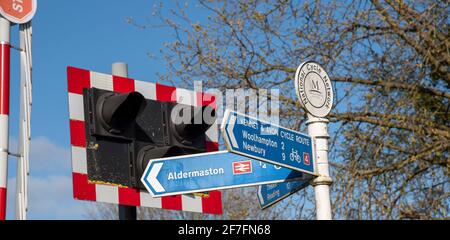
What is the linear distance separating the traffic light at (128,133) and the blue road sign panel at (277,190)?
523mm

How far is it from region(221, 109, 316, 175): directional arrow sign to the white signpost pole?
0.20ft

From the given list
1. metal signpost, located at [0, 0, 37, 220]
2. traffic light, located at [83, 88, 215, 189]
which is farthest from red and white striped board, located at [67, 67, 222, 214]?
metal signpost, located at [0, 0, 37, 220]

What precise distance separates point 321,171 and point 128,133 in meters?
1.08

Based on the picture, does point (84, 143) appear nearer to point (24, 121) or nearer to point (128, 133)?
point (128, 133)

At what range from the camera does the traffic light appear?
445 cm

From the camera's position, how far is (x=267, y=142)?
416 centimetres

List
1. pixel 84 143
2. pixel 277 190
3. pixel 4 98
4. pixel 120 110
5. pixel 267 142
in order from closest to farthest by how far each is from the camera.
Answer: pixel 267 142 → pixel 4 98 → pixel 120 110 → pixel 84 143 → pixel 277 190

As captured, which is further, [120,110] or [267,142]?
[120,110]

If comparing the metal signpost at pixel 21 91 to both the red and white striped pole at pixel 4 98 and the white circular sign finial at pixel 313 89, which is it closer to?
the red and white striped pole at pixel 4 98

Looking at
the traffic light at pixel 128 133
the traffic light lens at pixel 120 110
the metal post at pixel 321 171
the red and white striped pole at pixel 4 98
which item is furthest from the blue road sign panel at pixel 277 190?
the red and white striped pole at pixel 4 98

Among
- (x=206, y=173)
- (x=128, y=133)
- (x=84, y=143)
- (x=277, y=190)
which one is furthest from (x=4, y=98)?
(x=277, y=190)

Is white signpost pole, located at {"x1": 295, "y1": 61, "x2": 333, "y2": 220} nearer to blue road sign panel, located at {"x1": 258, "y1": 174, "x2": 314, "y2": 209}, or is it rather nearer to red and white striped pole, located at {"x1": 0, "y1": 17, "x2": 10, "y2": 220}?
blue road sign panel, located at {"x1": 258, "y1": 174, "x2": 314, "y2": 209}
